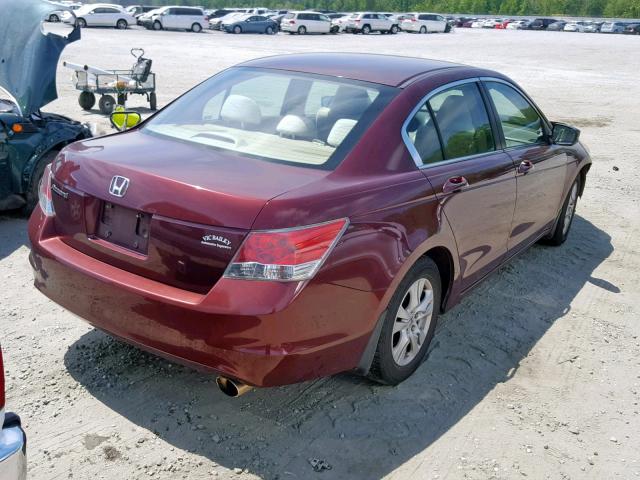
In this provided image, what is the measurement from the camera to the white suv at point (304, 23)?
167ft

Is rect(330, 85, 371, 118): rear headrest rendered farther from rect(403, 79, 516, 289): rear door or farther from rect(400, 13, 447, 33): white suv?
rect(400, 13, 447, 33): white suv

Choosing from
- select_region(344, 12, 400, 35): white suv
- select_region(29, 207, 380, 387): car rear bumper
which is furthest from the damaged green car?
select_region(344, 12, 400, 35): white suv

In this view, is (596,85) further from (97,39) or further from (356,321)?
(97,39)

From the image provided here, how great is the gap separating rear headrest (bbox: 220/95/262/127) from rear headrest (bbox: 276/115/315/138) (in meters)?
0.15

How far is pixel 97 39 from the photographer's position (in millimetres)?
35125

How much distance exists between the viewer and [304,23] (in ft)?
168

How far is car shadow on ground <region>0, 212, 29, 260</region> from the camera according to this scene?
18.7 feet

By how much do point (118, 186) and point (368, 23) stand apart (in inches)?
2150

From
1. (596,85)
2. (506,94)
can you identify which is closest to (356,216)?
(506,94)

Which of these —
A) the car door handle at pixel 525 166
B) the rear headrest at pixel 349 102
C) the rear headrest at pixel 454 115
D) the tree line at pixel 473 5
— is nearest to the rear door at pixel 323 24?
the car door handle at pixel 525 166

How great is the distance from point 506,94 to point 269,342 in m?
2.97

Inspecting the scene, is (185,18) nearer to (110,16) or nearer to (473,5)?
(110,16)

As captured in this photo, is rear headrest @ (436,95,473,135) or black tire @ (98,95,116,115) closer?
rear headrest @ (436,95,473,135)

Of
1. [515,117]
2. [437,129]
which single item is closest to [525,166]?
[515,117]
